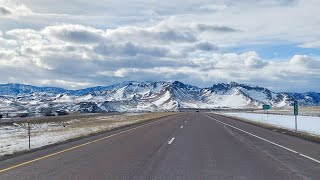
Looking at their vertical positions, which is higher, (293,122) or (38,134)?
(293,122)

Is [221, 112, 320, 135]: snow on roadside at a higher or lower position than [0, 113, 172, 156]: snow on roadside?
higher

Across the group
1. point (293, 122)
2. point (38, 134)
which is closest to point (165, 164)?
point (38, 134)

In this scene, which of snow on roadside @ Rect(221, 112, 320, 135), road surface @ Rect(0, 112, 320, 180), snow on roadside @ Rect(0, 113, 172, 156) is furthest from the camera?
snow on roadside @ Rect(221, 112, 320, 135)

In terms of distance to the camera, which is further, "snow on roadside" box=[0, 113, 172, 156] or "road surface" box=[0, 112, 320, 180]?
"snow on roadside" box=[0, 113, 172, 156]

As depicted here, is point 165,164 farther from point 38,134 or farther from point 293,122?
point 293,122

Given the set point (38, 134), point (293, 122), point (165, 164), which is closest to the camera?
point (165, 164)

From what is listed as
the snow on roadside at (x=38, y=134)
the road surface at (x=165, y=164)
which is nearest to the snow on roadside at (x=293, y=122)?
the road surface at (x=165, y=164)

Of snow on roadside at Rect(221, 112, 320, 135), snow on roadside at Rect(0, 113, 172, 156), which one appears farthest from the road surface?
snow on roadside at Rect(221, 112, 320, 135)

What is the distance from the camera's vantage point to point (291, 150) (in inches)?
Answer: 764

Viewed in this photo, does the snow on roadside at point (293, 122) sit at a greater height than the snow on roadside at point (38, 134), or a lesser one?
greater

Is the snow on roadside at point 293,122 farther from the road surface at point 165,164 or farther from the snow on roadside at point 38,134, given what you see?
the snow on roadside at point 38,134

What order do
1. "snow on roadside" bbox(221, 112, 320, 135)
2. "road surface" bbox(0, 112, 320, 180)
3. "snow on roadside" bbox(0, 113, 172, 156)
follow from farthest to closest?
1. "snow on roadside" bbox(221, 112, 320, 135)
2. "snow on roadside" bbox(0, 113, 172, 156)
3. "road surface" bbox(0, 112, 320, 180)

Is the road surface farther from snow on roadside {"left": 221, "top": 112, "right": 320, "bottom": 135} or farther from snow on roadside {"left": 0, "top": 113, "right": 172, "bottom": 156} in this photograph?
snow on roadside {"left": 221, "top": 112, "right": 320, "bottom": 135}

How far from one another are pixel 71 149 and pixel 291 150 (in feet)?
29.8
